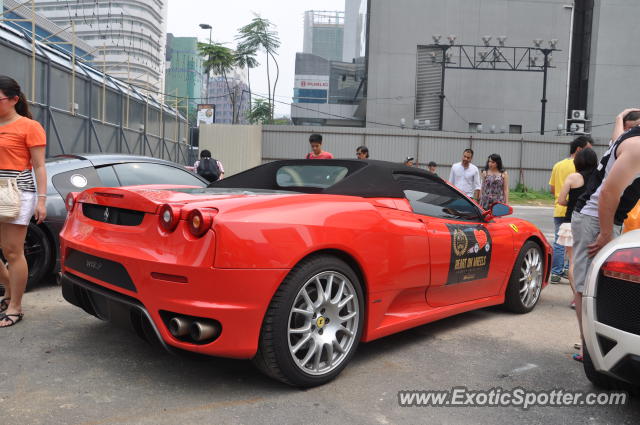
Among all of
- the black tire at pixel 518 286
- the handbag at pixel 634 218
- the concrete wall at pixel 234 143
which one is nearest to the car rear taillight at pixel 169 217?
the handbag at pixel 634 218

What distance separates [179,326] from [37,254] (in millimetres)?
2805

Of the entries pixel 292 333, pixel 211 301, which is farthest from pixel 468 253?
pixel 211 301

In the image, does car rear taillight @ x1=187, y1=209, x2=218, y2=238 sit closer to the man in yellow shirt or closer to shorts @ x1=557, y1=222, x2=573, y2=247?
shorts @ x1=557, y1=222, x2=573, y2=247

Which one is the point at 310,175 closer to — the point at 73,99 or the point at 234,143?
the point at 73,99

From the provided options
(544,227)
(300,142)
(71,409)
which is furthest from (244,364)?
(300,142)

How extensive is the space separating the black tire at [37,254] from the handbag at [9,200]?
993 mm

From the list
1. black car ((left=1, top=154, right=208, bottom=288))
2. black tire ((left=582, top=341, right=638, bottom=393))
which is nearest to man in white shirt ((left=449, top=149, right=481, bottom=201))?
black car ((left=1, top=154, right=208, bottom=288))

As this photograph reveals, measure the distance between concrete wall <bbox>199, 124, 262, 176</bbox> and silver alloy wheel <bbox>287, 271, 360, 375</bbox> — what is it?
86.6 feet

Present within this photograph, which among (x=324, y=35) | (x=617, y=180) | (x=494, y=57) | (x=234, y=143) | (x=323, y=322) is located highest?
(x=324, y=35)

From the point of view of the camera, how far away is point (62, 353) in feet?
10.6

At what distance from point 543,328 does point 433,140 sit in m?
24.8

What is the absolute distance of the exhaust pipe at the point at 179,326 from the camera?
8.28 ft

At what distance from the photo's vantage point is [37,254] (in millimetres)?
4676

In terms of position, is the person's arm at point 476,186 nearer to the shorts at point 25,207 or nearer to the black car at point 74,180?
the black car at point 74,180
